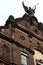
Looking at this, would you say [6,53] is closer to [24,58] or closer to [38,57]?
[24,58]

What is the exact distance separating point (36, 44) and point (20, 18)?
2667 millimetres

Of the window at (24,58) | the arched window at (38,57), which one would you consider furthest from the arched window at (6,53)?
the arched window at (38,57)

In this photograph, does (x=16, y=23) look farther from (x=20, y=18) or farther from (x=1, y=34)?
(x=1, y=34)

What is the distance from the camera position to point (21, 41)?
22.9 metres

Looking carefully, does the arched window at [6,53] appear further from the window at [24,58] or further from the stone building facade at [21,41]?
the window at [24,58]

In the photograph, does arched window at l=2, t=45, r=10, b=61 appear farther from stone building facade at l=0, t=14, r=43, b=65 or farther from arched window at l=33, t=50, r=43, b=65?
arched window at l=33, t=50, r=43, b=65

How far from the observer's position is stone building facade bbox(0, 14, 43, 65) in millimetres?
21094

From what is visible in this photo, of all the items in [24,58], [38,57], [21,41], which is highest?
[21,41]

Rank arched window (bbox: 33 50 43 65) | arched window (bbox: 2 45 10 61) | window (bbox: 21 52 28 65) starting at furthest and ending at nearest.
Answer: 1. arched window (bbox: 33 50 43 65)
2. window (bbox: 21 52 28 65)
3. arched window (bbox: 2 45 10 61)

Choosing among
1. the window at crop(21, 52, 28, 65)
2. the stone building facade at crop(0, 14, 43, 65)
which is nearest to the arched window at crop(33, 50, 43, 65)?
the stone building facade at crop(0, 14, 43, 65)

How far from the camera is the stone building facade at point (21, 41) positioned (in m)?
21.1

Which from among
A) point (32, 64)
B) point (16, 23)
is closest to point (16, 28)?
point (16, 23)

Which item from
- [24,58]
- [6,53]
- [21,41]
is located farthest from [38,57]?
[6,53]

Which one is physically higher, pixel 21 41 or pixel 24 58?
pixel 21 41
